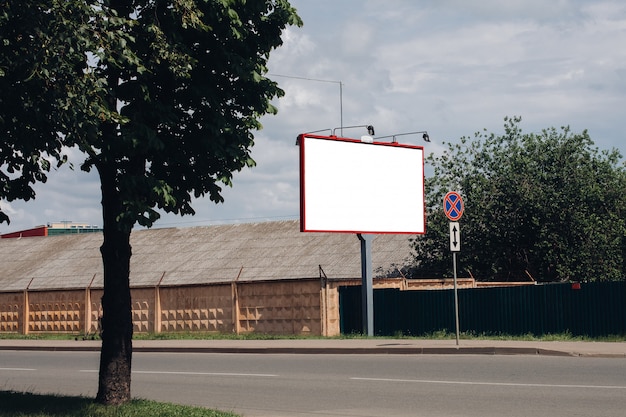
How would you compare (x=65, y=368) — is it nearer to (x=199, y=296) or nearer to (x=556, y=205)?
(x=199, y=296)

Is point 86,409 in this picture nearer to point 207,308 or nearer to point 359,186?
point 359,186

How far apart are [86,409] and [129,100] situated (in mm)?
3810

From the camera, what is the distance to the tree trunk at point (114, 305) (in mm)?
11812

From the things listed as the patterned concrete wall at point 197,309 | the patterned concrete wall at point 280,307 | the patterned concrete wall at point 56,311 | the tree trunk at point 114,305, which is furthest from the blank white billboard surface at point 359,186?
the tree trunk at point 114,305

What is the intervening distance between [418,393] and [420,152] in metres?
19.0

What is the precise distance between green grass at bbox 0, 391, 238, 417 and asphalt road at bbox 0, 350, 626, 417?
1.34 metres

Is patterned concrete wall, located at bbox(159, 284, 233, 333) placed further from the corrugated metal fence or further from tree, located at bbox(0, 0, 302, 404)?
tree, located at bbox(0, 0, 302, 404)

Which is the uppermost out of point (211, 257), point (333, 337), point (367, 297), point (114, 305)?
point (211, 257)

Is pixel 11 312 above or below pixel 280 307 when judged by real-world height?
below

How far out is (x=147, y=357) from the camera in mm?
25297

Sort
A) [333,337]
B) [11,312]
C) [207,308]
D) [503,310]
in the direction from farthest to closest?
[11,312]
[207,308]
[333,337]
[503,310]

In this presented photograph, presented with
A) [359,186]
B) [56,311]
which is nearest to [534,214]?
[359,186]

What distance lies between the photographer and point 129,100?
11.4 meters

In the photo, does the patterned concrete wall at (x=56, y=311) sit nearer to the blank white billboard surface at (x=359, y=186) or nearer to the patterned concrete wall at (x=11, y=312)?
the patterned concrete wall at (x=11, y=312)
